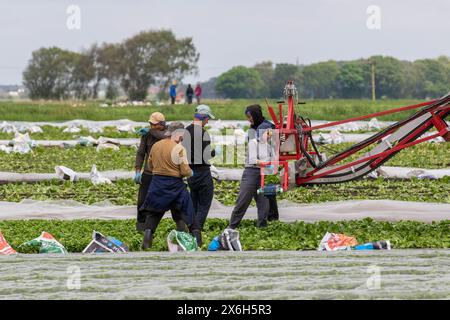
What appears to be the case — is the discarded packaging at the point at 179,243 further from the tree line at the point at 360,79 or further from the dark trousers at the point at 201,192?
the tree line at the point at 360,79

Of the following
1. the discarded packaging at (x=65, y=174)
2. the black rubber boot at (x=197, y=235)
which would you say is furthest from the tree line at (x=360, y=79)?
the black rubber boot at (x=197, y=235)

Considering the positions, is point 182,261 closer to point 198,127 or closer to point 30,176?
point 198,127

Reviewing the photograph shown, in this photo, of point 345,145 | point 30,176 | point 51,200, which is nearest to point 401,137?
point 51,200

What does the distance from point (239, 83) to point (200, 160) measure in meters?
98.4

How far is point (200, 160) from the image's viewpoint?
43.2ft

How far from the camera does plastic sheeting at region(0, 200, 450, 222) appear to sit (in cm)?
1441

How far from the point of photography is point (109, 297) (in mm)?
8188

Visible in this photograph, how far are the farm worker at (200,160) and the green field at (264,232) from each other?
1.25 ft

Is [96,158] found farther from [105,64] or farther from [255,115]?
[105,64]

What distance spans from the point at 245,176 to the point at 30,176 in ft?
25.0

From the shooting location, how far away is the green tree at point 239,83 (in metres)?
109

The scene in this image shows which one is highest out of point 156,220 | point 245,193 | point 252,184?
point 252,184

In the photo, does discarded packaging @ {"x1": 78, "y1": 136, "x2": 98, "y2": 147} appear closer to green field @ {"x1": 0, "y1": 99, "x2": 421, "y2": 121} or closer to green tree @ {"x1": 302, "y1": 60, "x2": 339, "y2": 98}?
green field @ {"x1": 0, "y1": 99, "x2": 421, "y2": 121}

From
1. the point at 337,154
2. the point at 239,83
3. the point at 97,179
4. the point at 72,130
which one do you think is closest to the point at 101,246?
the point at 337,154
